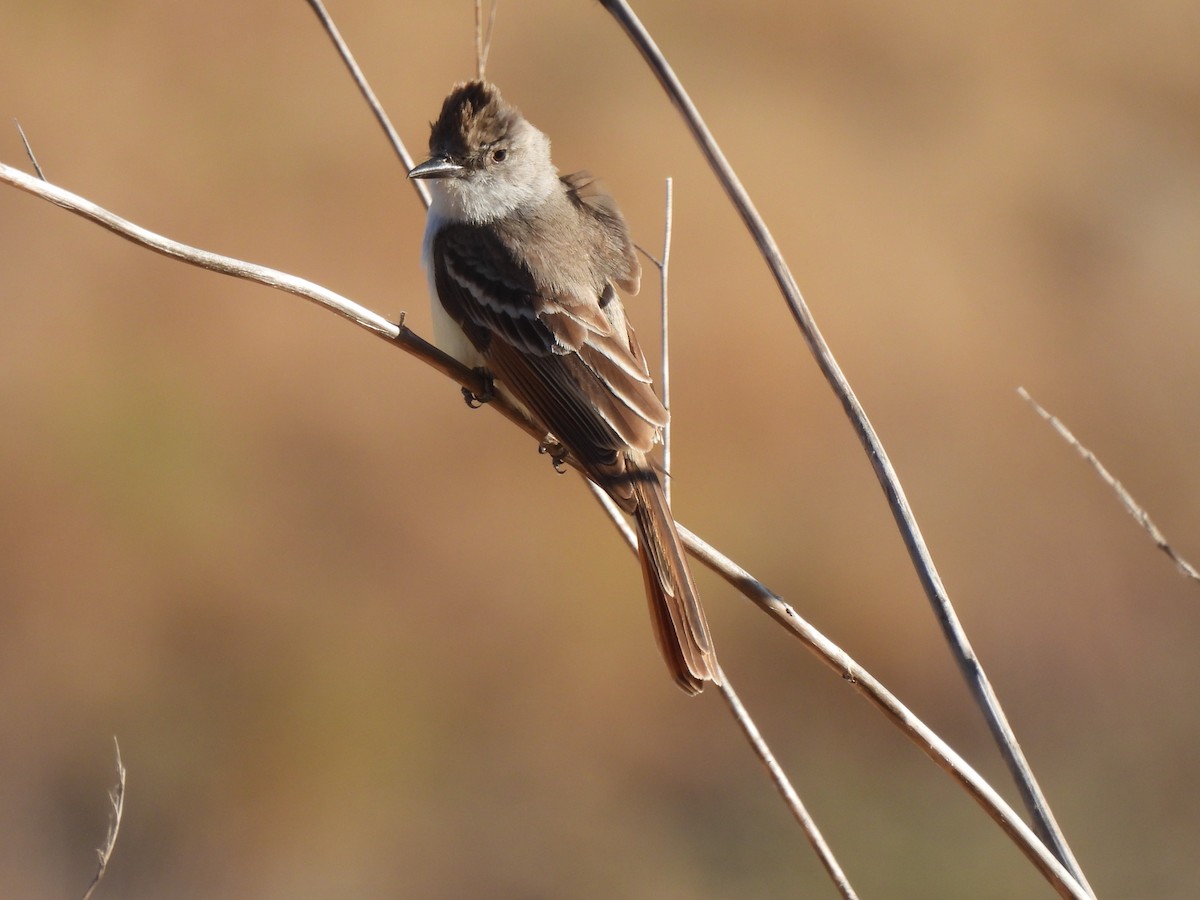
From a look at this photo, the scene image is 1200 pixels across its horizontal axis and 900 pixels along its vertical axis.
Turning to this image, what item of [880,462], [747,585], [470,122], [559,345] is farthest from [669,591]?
Result: [470,122]

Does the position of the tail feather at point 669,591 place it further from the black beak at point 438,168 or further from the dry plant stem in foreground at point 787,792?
the black beak at point 438,168

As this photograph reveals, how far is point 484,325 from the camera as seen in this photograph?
419 cm

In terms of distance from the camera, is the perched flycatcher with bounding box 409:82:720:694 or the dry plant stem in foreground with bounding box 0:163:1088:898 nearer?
the dry plant stem in foreground with bounding box 0:163:1088:898

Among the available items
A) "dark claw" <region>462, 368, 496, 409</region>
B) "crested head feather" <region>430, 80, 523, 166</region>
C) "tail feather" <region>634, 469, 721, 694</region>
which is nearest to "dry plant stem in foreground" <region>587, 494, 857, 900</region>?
"tail feather" <region>634, 469, 721, 694</region>

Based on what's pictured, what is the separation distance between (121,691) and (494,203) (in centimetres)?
485

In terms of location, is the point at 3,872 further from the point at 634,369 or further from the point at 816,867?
the point at 634,369

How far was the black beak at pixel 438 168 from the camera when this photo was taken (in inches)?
173

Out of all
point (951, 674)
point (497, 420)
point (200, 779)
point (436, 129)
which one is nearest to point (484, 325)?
point (436, 129)

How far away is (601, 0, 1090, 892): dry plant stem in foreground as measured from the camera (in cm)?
251

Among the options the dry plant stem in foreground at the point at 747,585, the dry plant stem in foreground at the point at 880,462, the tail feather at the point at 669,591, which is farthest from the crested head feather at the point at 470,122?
the dry plant stem in foreground at the point at 880,462

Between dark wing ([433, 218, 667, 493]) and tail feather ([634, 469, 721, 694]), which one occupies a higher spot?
dark wing ([433, 218, 667, 493])

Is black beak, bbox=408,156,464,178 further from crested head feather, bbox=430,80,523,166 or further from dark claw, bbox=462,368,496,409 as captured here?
dark claw, bbox=462,368,496,409

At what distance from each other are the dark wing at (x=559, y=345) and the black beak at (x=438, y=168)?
20 cm

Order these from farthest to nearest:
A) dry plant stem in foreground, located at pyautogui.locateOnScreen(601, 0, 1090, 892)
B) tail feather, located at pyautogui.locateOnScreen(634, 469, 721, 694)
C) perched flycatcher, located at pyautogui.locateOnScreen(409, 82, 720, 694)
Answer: perched flycatcher, located at pyautogui.locateOnScreen(409, 82, 720, 694), tail feather, located at pyautogui.locateOnScreen(634, 469, 721, 694), dry plant stem in foreground, located at pyautogui.locateOnScreen(601, 0, 1090, 892)
